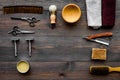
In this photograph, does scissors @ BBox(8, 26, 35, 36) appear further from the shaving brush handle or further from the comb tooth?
the comb tooth

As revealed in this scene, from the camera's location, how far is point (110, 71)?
167 cm

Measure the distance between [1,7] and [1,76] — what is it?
32cm

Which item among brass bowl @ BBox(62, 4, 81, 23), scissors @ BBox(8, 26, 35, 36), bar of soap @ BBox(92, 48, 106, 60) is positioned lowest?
bar of soap @ BBox(92, 48, 106, 60)

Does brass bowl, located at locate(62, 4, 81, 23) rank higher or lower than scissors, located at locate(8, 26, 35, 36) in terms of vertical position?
higher

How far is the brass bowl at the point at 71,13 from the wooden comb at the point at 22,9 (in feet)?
0.37

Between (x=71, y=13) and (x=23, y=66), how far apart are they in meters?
0.33

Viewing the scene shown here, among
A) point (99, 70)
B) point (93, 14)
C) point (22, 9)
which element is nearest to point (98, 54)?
point (99, 70)

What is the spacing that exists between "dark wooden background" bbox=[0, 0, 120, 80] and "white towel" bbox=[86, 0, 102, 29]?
0.10ft

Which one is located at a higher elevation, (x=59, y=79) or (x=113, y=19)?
(x=113, y=19)

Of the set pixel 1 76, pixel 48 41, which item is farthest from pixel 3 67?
pixel 48 41

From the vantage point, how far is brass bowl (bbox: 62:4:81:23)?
1.67 m

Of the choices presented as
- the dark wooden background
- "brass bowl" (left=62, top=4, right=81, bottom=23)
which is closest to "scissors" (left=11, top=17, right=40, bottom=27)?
the dark wooden background

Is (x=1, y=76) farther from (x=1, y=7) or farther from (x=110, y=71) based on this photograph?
(x=110, y=71)

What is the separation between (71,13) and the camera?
1681 millimetres
